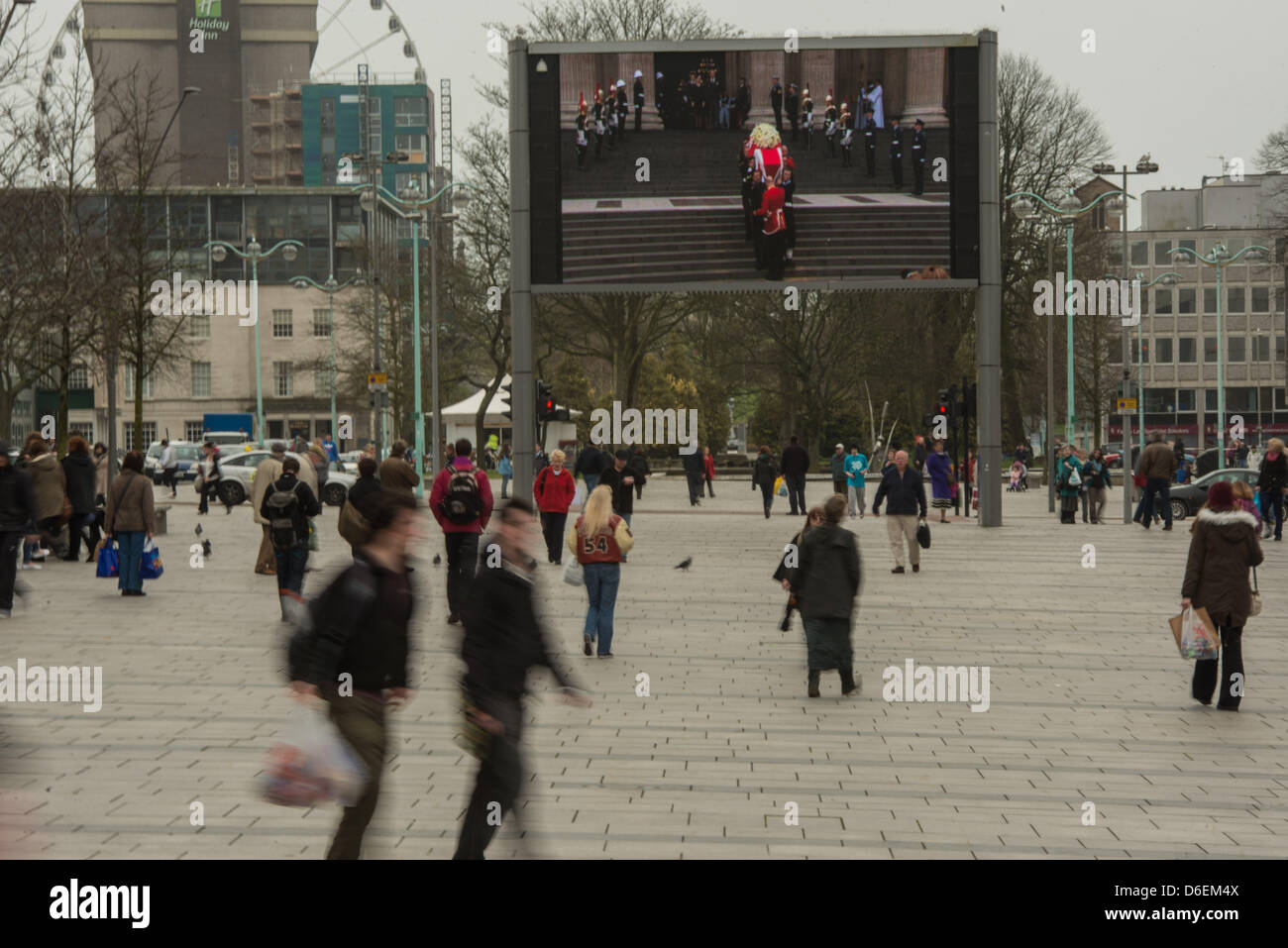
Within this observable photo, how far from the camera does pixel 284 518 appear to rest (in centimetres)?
1536

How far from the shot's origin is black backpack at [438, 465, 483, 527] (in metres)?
15.5

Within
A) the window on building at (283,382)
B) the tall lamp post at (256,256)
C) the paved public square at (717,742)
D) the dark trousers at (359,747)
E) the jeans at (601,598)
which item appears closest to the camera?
the dark trousers at (359,747)

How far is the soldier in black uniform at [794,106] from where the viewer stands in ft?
99.9

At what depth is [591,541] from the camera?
13.4 meters

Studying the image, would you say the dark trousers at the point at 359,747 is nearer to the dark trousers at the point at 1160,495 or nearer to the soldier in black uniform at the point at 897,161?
the soldier in black uniform at the point at 897,161

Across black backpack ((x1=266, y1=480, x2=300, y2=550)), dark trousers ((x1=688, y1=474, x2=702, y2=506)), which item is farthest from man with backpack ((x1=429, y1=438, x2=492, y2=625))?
dark trousers ((x1=688, y1=474, x2=702, y2=506))

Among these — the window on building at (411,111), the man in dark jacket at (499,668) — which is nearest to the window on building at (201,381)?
the window on building at (411,111)

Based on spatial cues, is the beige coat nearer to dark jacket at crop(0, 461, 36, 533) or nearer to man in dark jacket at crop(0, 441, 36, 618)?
man in dark jacket at crop(0, 441, 36, 618)

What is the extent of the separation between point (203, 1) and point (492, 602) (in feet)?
411

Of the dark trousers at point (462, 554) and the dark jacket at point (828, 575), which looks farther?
the dark trousers at point (462, 554)

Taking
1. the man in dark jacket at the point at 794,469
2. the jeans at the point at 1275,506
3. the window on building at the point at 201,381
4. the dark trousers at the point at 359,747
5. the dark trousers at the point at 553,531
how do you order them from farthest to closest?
the window on building at the point at 201,381 → the man in dark jacket at the point at 794,469 → the jeans at the point at 1275,506 → the dark trousers at the point at 553,531 → the dark trousers at the point at 359,747

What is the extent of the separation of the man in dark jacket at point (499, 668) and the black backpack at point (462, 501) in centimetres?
846

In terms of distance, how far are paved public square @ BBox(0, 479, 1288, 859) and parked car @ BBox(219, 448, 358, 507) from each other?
20837 millimetres
